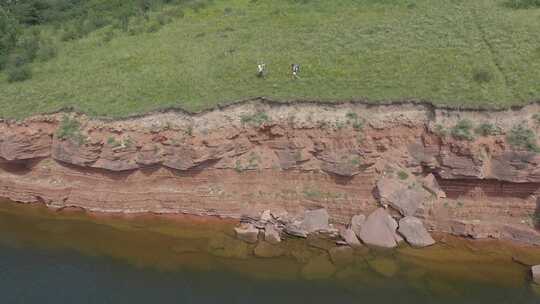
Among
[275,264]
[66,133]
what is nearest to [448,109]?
[275,264]

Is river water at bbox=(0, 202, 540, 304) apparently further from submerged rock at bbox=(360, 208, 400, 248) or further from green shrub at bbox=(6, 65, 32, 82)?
green shrub at bbox=(6, 65, 32, 82)

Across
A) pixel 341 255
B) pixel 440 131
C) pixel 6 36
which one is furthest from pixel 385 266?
pixel 6 36

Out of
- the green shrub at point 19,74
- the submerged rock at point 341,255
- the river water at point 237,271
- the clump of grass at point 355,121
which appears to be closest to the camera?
the river water at point 237,271

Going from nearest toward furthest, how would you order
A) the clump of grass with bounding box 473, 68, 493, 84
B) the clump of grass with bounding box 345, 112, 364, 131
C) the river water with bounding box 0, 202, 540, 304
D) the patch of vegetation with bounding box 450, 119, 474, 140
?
1. the river water with bounding box 0, 202, 540, 304
2. the patch of vegetation with bounding box 450, 119, 474, 140
3. the clump of grass with bounding box 345, 112, 364, 131
4. the clump of grass with bounding box 473, 68, 493, 84

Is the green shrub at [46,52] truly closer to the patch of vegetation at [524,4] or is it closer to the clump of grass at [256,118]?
the clump of grass at [256,118]

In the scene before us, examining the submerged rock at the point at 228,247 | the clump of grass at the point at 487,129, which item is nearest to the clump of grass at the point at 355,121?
the clump of grass at the point at 487,129

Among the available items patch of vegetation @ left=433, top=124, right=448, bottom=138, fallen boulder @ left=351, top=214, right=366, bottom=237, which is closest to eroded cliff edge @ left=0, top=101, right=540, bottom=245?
patch of vegetation @ left=433, top=124, right=448, bottom=138
